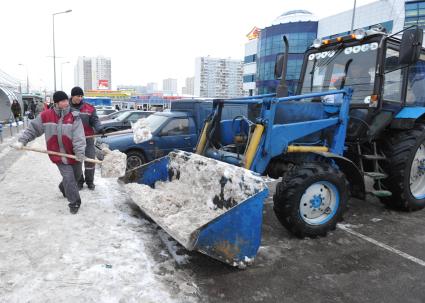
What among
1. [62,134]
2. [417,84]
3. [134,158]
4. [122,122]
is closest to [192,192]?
[62,134]

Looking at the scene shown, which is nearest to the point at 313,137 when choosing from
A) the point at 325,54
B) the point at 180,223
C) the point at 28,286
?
the point at 325,54

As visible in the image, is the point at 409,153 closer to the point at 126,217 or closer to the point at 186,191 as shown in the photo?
the point at 186,191

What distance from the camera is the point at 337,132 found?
4.71m

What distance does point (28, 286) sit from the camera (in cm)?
286

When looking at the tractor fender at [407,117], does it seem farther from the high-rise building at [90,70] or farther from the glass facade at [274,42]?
the high-rise building at [90,70]

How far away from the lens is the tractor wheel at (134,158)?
26.1ft

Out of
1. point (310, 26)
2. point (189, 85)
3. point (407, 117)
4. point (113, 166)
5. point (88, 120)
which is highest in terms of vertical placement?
point (310, 26)

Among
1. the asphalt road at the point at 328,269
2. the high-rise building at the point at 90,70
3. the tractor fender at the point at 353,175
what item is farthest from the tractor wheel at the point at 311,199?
the high-rise building at the point at 90,70

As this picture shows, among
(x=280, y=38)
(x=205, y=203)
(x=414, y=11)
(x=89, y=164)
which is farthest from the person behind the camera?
(x=280, y=38)

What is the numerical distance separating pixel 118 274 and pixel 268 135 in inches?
92.4

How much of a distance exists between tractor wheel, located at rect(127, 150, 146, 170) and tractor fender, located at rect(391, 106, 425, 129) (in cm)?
538

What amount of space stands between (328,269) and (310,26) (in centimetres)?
4924

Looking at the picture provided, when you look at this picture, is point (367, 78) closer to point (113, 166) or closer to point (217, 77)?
point (113, 166)

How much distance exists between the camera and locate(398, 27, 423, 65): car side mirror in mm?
4180
